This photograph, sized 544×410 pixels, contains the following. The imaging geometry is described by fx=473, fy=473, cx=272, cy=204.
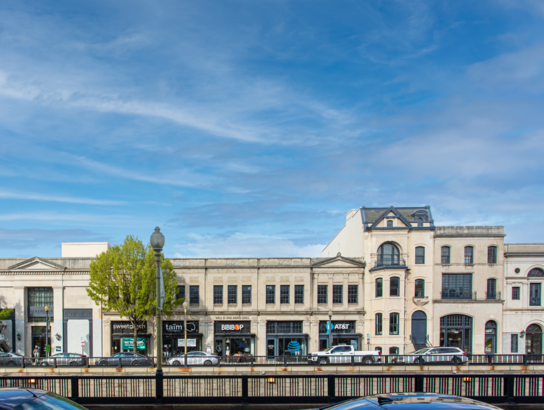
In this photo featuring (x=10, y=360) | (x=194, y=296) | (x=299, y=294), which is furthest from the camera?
(x=299, y=294)

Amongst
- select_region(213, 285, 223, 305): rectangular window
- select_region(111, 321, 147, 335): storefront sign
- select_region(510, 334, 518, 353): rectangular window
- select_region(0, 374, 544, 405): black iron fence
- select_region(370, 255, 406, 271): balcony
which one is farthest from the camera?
select_region(213, 285, 223, 305): rectangular window

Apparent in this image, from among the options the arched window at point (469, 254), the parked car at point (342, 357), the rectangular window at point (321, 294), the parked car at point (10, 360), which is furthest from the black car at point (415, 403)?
the arched window at point (469, 254)

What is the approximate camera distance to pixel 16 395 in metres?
7.61

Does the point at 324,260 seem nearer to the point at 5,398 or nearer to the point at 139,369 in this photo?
the point at 139,369

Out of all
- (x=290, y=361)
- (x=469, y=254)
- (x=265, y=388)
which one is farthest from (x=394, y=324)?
(x=265, y=388)

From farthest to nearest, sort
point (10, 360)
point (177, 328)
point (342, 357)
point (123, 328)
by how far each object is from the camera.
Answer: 1. point (177, 328)
2. point (123, 328)
3. point (342, 357)
4. point (10, 360)

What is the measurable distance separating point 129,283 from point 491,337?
35554 millimetres

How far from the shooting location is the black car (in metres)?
6.42

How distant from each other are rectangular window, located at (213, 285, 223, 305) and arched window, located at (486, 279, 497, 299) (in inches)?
1049

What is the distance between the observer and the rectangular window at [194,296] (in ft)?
155

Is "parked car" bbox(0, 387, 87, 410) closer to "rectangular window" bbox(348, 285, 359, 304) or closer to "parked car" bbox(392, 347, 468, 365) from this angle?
"parked car" bbox(392, 347, 468, 365)

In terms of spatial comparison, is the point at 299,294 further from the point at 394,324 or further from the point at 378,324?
the point at 394,324

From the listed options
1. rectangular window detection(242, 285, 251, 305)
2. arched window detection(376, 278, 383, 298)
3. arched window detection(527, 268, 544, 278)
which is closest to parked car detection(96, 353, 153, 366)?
rectangular window detection(242, 285, 251, 305)

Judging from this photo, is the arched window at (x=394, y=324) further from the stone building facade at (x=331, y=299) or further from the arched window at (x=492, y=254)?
the arched window at (x=492, y=254)
